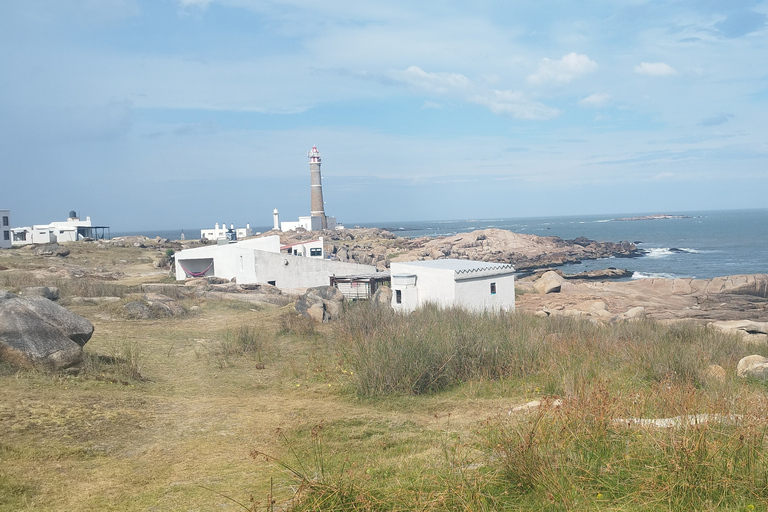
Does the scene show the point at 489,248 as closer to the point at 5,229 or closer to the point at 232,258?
the point at 232,258

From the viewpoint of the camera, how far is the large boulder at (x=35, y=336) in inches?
365

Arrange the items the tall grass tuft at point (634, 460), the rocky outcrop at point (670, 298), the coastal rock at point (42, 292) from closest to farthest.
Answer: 1. the tall grass tuft at point (634, 460)
2. the coastal rock at point (42, 292)
3. the rocky outcrop at point (670, 298)

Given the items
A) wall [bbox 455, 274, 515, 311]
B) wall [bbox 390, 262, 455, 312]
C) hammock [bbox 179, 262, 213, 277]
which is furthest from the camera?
hammock [bbox 179, 262, 213, 277]

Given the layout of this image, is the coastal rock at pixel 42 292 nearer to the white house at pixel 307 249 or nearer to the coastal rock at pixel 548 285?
the white house at pixel 307 249

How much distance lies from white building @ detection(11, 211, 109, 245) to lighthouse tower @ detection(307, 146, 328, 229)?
28859mm

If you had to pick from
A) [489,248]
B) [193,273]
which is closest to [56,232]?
[193,273]

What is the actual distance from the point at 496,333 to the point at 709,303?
84.0 ft

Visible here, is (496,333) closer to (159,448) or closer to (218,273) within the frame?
(159,448)

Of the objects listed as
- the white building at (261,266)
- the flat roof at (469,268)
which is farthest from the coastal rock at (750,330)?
the white building at (261,266)

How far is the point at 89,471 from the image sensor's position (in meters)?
6.00

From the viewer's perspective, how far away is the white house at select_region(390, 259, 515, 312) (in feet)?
64.2

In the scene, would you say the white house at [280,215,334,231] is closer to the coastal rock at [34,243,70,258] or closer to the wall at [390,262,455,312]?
the coastal rock at [34,243,70,258]

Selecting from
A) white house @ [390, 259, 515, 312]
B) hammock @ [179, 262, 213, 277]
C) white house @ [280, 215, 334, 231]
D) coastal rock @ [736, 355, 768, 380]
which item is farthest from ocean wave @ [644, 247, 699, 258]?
coastal rock @ [736, 355, 768, 380]

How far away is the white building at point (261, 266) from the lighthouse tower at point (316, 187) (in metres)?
50.2
